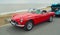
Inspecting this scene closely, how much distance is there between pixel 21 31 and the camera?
335 inches

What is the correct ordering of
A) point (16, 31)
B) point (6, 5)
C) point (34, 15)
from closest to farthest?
point (16, 31)
point (34, 15)
point (6, 5)

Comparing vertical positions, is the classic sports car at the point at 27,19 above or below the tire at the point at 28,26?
above

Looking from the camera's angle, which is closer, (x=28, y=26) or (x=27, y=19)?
(x=27, y=19)

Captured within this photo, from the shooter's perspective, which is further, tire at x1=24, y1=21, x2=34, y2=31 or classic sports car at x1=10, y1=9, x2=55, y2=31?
tire at x1=24, y1=21, x2=34, y2=31

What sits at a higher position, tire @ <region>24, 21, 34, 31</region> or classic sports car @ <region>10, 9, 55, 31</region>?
classic sports car @ <region>10, 9, 55, 31</region>

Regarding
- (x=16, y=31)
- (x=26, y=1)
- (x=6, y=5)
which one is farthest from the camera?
(x=26, y=1)

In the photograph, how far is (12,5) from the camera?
18.1 meters

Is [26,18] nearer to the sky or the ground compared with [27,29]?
nearer to the sky

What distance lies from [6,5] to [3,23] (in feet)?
24.1

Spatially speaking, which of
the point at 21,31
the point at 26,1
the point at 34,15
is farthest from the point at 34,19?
the point at 26,1

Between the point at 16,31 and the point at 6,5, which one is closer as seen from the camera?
the point at 16,31

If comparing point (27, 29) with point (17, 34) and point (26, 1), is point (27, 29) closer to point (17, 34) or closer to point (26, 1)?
point (17, 34)

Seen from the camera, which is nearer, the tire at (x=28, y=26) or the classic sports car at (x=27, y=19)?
the classic sports car at (x=27, y=19)

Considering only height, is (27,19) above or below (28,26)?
above
